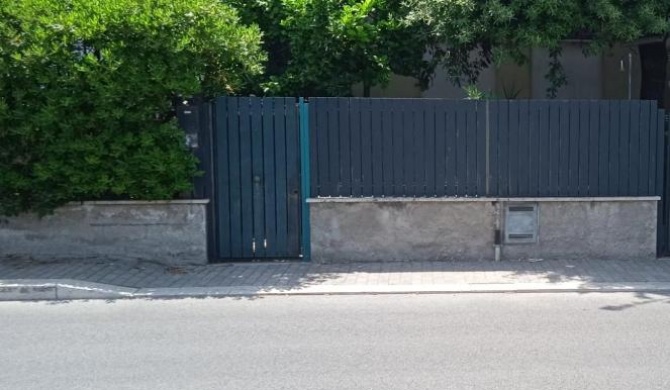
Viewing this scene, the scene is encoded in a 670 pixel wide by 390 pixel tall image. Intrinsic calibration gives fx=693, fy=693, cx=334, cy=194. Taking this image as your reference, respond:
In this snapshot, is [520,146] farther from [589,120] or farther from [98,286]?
[98,286]

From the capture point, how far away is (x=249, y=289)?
7879 millimetres

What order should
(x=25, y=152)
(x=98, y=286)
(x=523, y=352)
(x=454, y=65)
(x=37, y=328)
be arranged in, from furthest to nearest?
(x=454, y=65) < (x=25, y=152) < (x=98, y=286) < (x=37, y=328) < (x=523, y=352)

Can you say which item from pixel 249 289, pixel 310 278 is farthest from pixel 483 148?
pixel 249 289

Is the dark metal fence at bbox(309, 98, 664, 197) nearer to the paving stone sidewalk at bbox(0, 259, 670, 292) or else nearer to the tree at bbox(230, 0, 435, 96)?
the paving stone sidewalk at bbox(0, 259, 670, 292)

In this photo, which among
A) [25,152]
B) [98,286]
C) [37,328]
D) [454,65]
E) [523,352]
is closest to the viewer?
[523,352]

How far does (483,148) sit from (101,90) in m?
4.78

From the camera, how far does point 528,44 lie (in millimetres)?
9078

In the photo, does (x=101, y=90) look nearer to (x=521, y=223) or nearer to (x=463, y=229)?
(x=463, y=229)

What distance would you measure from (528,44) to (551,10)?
522mm

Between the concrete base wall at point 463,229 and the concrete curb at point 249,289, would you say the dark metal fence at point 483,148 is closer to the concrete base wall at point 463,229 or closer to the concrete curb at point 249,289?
the concrete base wall at point 463,229

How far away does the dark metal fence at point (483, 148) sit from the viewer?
8.95 meters

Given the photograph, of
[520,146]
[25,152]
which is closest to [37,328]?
[25,152]

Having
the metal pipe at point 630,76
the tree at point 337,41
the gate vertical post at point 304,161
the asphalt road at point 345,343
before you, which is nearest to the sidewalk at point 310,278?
the asphalt road at point 345,343

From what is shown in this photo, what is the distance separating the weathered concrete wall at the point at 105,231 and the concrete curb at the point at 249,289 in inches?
40.6
